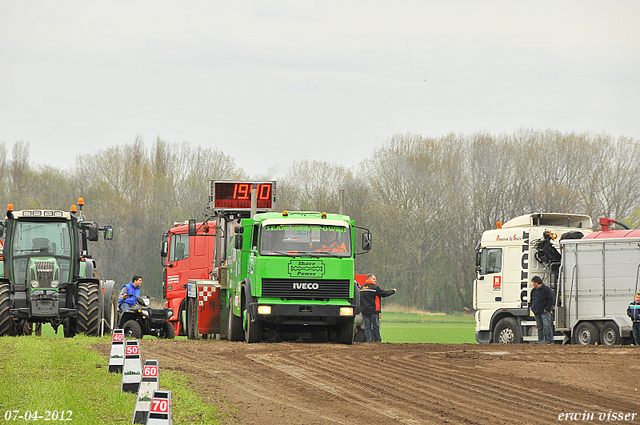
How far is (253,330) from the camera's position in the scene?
747 inches

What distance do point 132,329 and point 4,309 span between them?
368 cm

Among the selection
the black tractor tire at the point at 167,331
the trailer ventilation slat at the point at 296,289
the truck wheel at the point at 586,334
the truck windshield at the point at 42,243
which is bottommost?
the black tractor tire at the point at 167,331

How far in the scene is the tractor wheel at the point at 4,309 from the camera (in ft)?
62.4

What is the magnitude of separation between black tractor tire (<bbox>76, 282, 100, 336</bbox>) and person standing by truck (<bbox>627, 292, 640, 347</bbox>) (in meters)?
13.1

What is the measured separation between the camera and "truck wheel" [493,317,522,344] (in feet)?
78.7

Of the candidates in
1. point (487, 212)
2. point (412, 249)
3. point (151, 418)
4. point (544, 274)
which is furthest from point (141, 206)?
point (151, 418)

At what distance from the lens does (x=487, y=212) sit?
62.0 m

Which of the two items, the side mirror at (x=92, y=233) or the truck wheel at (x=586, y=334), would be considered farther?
the truck wheel at (x=586, y=334)

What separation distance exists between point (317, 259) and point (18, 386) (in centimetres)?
874

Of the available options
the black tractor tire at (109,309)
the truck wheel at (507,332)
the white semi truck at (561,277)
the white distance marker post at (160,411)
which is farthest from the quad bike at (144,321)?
the white distance marker post at (160,411)

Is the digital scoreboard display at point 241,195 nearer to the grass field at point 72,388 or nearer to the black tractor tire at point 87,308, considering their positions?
the black tractor tire at point 87,308

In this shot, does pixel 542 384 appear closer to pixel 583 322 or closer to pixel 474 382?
pixel 474 382

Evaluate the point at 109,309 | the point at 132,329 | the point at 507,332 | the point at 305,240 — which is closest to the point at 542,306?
the point at 507,332

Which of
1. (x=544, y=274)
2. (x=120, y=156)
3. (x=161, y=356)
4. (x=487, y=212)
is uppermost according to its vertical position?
(x=120, y=156)
